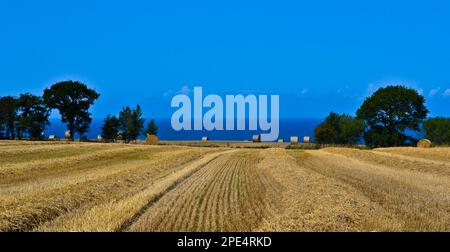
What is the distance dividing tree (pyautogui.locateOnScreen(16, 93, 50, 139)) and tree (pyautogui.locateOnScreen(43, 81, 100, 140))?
9.14ft

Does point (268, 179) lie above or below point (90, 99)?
below

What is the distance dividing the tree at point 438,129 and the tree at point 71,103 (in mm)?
→ 65262

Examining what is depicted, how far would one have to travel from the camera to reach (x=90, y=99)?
98688 millimetres

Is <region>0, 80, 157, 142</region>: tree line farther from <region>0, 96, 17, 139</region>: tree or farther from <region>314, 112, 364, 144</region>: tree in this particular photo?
<region>314, 112, 364, 144</region>: tree

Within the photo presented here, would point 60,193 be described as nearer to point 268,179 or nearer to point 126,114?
point 268,179

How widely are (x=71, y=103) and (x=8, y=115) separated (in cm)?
1180

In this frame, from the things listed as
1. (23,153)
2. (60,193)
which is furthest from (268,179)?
(23,153)

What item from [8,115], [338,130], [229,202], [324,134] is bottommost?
[229,202]

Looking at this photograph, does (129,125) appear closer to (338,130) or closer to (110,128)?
(110,128)

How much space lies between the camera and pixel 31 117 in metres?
95.1

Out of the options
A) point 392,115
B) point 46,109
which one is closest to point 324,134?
point 392,115

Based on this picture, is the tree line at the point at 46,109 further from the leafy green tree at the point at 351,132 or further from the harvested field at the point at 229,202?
the harvested field at the point at 229,202

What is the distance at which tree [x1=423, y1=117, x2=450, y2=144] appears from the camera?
342 ft
